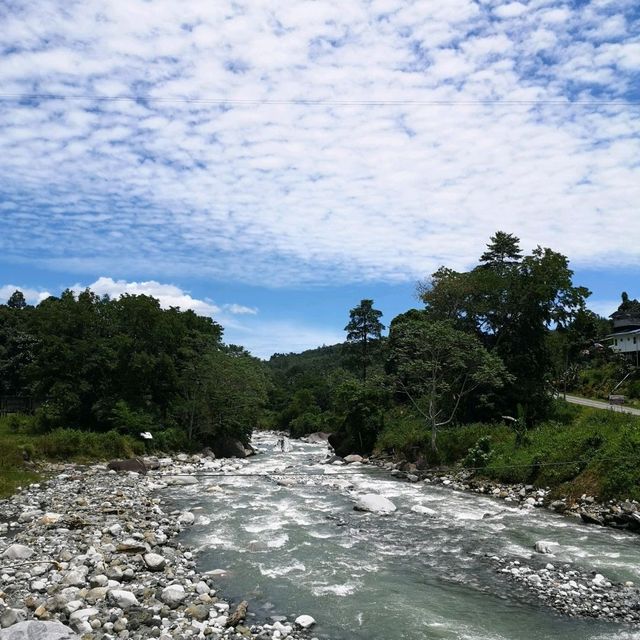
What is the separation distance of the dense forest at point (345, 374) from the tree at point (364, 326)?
44.8 ft

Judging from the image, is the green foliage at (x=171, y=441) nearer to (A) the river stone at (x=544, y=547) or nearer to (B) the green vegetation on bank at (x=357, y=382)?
(B) the green vegetation on bank at (x=357, y=382)

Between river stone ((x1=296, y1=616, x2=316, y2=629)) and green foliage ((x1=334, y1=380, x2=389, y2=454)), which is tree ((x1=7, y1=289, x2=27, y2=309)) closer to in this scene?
green foliage ((x1=334, y1=380, x2=389, y2=454))

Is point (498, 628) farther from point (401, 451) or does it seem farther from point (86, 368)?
point (86, 368)

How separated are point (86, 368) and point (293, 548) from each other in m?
20.6

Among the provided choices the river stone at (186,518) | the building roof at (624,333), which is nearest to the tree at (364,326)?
the building roof at (624,333)

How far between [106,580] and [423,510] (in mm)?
8887

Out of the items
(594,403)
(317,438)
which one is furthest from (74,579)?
(317,438)

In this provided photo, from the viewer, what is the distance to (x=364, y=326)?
4766cm

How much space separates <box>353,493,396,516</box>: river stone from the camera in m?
14.1

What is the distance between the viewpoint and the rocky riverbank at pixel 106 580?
6316 millimetres

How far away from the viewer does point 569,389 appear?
45.2 metres

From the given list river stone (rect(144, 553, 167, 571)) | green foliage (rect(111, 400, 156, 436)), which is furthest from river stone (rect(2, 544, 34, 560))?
green foliage (rect(111, 400, 156, 436))

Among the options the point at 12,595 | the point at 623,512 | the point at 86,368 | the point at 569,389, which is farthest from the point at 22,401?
the point at 569,389

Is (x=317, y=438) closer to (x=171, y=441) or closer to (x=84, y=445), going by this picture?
(x=171, y=441)
